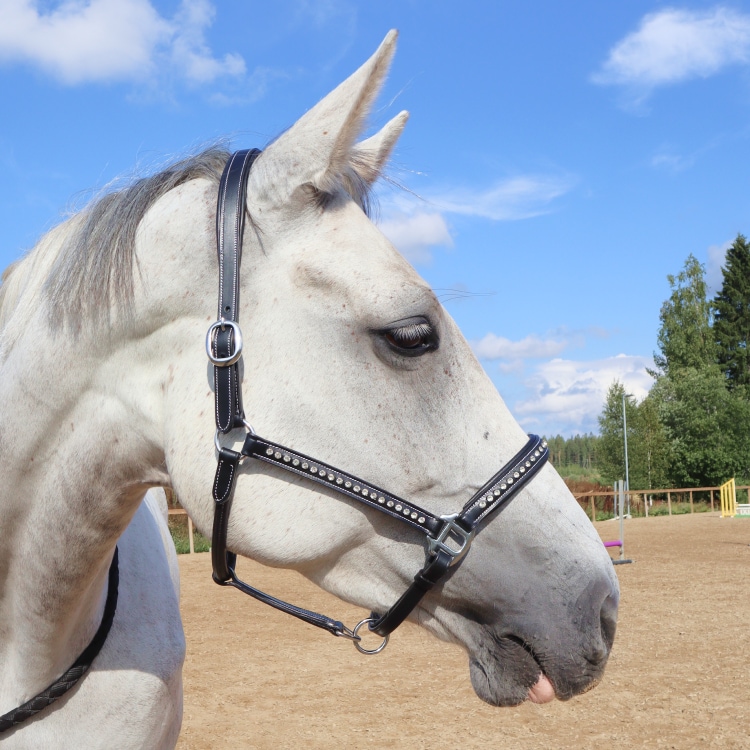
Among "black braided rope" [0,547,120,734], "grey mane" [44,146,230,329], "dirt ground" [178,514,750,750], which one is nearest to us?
"grey mane" [44,146,230,329]

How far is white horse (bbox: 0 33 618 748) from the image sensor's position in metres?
1.78

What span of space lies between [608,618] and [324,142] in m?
1.41

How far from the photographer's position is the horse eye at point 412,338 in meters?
1.78

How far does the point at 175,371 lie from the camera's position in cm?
187

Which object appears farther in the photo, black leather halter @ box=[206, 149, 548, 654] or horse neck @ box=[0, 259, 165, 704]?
horse neck @ box=[0, 259, 165, 704]

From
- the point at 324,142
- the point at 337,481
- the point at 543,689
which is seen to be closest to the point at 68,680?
the point at 337,481

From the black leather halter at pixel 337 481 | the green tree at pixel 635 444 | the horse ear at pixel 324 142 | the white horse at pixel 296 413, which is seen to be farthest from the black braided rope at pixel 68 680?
the green tree at pixel 635 444

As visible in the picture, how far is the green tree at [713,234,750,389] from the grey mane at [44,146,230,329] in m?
56.5

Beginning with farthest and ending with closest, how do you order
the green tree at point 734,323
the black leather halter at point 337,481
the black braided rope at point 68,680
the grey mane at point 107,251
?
the green tree at point 734,323, the black braided rope at point 68,680, the grey mane at point 107,251, the black leather halter at point 337,481

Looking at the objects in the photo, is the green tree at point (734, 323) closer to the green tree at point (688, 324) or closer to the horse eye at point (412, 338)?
the green tree at point (688, 324)

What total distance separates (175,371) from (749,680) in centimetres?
766

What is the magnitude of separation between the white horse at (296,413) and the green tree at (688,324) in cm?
5275

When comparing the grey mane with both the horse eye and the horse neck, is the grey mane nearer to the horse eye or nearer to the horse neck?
the horse neck

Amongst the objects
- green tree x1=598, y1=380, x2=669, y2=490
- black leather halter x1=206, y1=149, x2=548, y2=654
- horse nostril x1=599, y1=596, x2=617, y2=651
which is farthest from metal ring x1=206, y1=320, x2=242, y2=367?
green tree x1=598, y1=380, x2=669, y2=490
